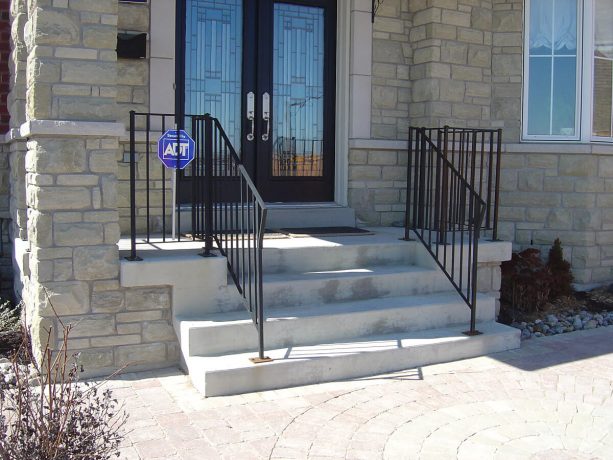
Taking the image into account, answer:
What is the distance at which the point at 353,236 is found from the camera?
600 centimetres

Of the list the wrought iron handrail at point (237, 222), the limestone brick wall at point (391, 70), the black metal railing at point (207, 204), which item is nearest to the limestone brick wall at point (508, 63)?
the limestone brick wall at point (391, 70)

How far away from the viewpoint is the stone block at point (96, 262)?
4.28m

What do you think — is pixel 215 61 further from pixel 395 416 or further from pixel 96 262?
pixel 395 416

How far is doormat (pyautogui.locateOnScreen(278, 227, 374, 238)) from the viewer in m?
5.95

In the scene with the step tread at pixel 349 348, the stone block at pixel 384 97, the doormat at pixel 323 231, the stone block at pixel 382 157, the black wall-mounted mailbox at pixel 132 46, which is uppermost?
the black wall-mounted mailbox at pixel 132 46

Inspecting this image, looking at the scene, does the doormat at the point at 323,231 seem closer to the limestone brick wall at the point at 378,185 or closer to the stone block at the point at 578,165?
the limestone brick wall at the point at 378,185

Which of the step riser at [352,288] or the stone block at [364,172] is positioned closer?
the step riser at [352,288]

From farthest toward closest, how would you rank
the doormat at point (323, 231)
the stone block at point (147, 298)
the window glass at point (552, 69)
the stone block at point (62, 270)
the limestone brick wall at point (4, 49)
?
the window glass at point (552, 69) < the doormat at point (323, 231) < the limestone brick wall at point (4, 49) < the stone block at point (147, 298) < the stone block at point (62, 270)

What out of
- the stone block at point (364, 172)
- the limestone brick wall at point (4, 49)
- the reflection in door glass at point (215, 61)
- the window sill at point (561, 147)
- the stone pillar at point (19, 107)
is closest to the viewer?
the stone pillar at point (19, 107)

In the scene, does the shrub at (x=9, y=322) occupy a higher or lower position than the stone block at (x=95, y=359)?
higher

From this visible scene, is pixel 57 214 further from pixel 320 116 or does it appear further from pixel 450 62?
pixel 450 62

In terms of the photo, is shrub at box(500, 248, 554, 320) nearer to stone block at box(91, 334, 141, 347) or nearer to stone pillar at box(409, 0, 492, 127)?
stone pillar at box(409, 0, 492, 127)

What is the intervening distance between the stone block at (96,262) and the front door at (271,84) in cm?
217

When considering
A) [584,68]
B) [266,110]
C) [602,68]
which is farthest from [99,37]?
[602,68]
